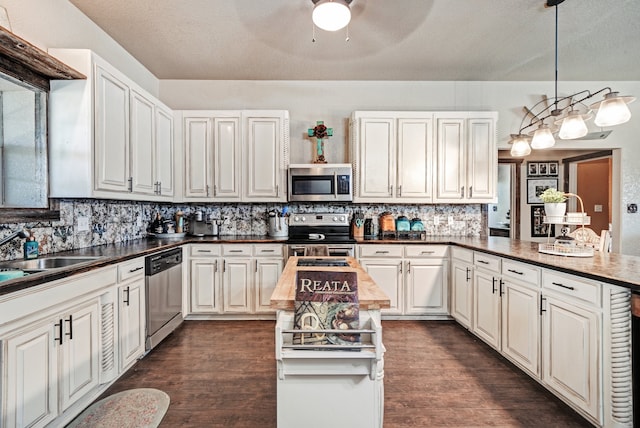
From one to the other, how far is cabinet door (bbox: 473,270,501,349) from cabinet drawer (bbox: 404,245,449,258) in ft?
1.74

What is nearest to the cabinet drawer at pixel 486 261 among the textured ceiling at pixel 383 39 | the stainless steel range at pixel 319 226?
the stainless steel range at pixel 319 226

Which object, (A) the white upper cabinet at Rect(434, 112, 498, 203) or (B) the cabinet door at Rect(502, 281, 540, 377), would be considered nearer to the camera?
(B) the cabinet door at Rect(502, 281, 540, 377)

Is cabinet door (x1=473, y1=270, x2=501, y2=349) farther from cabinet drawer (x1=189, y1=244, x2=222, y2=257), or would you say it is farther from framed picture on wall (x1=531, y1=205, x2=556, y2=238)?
framed picture on wall (x1=531, y1=205, x2=556, y2=238)

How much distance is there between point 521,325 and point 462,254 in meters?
0.98

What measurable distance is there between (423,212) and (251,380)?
2.82m

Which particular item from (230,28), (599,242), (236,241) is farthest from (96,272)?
(599,242)

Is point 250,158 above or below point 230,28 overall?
below

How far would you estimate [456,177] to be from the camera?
3.61m

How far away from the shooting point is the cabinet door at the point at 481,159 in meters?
3.58

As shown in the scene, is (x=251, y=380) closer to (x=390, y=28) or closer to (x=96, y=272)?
(x=96, y=272)

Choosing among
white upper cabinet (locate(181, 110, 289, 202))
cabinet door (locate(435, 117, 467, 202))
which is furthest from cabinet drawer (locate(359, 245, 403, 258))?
white upper cabinet (locate(181, 110, 289, 202))

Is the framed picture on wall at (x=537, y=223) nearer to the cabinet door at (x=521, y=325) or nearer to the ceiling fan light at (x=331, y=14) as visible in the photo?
the cabinet door at (x=521, y=325)

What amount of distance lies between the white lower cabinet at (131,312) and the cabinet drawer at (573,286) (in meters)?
2.87

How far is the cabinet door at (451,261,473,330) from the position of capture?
2.92m
